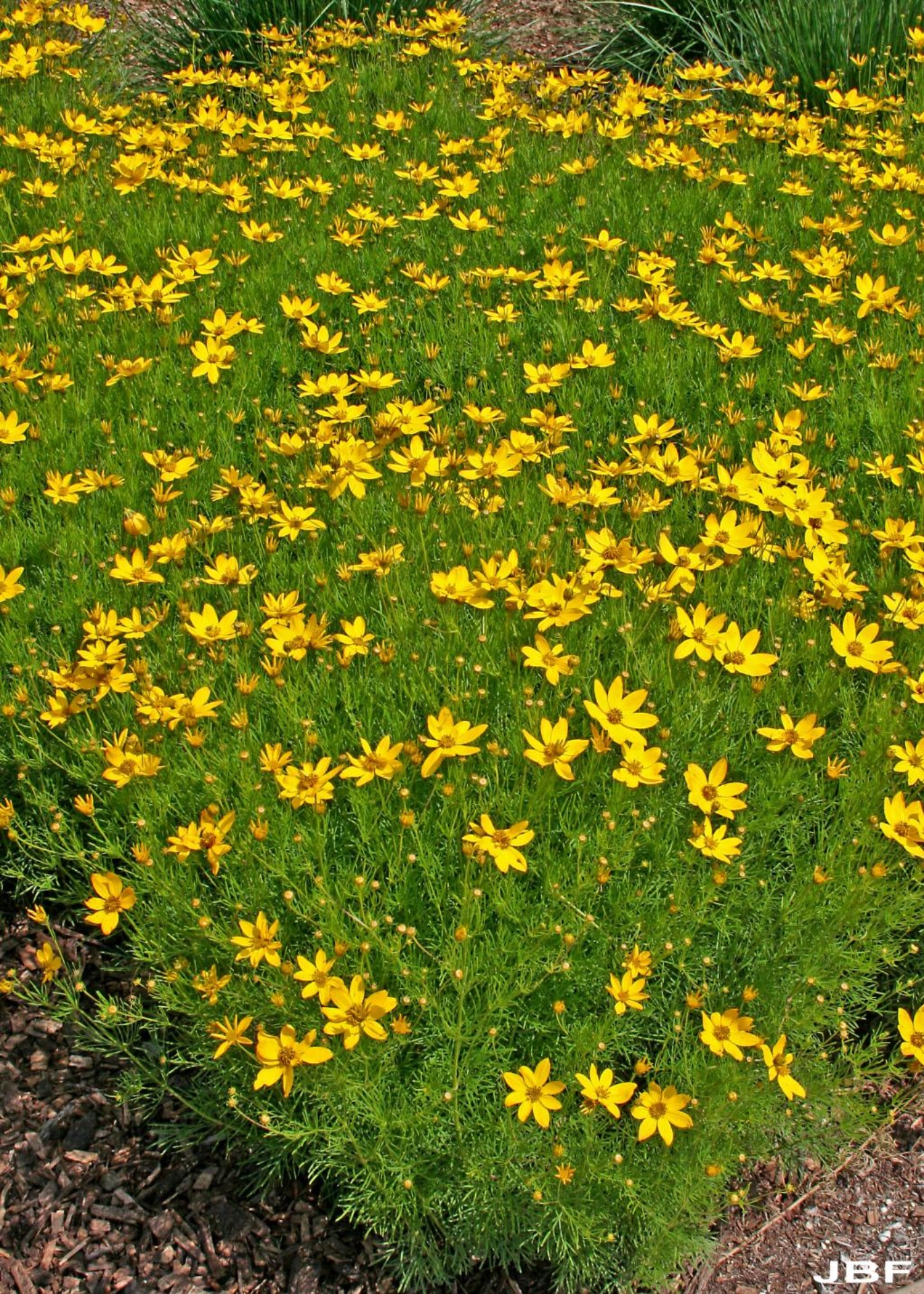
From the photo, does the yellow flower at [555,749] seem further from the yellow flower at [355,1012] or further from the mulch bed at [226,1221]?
the mulch bed at [226,1221]

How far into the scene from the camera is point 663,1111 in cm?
231

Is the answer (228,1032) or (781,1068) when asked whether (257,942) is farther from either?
(781,1068)

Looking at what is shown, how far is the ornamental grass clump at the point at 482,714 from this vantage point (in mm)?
2510

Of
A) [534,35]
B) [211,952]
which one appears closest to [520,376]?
[211,952]

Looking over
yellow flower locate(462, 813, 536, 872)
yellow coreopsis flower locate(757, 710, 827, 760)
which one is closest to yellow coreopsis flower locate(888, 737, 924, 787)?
yellow coreopsis flower locate(757, 710, 827, 760)

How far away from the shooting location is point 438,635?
315cm

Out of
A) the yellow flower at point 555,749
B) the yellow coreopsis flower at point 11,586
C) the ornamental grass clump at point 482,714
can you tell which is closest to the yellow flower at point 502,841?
the ornamental grass clump at point 482,714

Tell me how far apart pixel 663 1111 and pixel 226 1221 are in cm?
107

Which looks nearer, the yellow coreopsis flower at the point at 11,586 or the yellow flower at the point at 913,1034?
the yellow flower at the point at 913,1034

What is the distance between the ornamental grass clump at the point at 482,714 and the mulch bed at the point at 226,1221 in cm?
11

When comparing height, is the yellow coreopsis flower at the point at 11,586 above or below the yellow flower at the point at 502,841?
above

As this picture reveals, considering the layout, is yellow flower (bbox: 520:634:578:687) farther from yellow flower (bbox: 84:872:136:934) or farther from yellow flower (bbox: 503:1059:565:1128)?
yellow flower (bbox: 84:872:136:934)

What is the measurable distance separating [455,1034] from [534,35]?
8.54m

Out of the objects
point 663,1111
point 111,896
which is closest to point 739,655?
point 663,1111
